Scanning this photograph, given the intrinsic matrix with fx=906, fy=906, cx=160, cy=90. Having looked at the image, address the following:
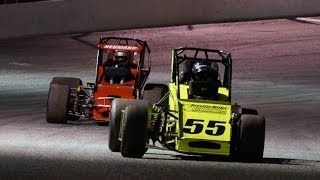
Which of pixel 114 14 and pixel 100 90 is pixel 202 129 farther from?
pixel 114 14

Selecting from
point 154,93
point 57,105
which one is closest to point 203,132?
point 154,93

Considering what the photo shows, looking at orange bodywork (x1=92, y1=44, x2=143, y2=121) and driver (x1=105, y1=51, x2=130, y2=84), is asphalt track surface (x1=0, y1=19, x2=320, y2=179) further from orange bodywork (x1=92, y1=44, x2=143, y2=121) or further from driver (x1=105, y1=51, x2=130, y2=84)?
driver (x1=105, y1=51, x2=130, y2=84)

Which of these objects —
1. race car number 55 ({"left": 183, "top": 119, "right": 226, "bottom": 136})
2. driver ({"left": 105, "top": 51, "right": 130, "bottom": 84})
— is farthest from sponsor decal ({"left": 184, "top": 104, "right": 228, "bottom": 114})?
driver ({"left": 105, "top": 51, "right": 130, "bottom": 84})

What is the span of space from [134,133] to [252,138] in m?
1.44

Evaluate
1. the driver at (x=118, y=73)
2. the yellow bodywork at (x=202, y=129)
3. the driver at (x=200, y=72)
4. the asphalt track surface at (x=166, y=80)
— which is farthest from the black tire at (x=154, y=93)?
the yellow bodywork at (x=202, y=129)

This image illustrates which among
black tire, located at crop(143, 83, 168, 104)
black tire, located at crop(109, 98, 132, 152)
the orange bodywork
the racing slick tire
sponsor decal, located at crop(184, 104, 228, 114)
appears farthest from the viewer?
the racing slick tire

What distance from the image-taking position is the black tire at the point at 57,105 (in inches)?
561

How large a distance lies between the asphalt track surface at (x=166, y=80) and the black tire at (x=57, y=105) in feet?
0.65

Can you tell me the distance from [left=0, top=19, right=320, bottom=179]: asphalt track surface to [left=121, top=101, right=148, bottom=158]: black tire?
144mm

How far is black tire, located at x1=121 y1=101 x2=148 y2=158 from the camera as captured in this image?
1076cm

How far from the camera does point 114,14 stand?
2658cm

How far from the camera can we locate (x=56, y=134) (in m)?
13.1

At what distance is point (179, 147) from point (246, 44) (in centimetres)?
1437

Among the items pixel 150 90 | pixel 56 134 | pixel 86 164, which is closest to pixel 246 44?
pixel 150 90
